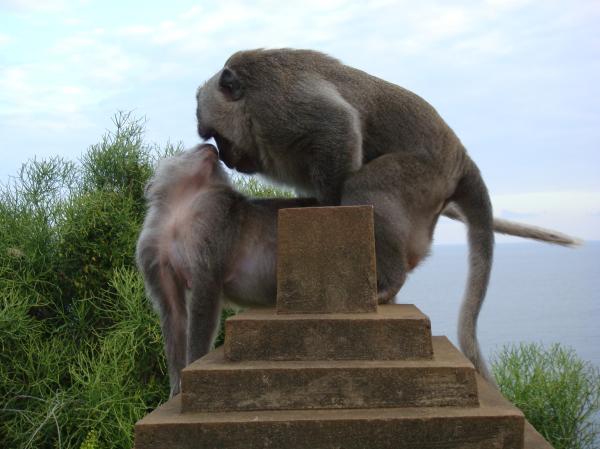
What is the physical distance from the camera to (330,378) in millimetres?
3156

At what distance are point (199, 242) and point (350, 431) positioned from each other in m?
1.47

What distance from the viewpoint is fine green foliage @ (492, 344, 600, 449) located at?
26.8ft

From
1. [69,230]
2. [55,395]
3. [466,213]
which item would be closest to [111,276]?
[69,230]

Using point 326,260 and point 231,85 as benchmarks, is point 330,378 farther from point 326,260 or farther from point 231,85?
point 231,85

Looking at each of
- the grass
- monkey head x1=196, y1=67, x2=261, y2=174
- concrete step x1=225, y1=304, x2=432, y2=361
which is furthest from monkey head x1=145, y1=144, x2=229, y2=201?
the grass

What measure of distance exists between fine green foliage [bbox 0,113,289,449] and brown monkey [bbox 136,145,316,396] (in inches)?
138

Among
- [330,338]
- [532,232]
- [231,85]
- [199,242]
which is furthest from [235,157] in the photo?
[532,232]

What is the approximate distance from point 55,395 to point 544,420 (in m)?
5.55

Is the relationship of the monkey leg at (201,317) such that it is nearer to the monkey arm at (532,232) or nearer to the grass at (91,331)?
the monkey arm at (532,232)

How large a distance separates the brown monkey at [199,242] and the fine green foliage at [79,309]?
3509mm

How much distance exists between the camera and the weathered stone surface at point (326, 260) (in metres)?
3.48

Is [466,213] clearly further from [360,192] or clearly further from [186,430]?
[186,430]

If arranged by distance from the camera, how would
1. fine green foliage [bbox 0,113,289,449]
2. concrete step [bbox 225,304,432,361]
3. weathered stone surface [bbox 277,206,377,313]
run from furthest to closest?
fine green foliage [bbox 0,113,289,449] → weathered stone surface [bbox 277,206,377,313] → concrete step [bbox 225,304,432,361]

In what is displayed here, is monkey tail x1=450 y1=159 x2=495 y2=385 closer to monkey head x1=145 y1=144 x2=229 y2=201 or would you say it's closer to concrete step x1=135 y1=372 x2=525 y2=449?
concrete step x1=135 y1=372 x2=525 y2=449
